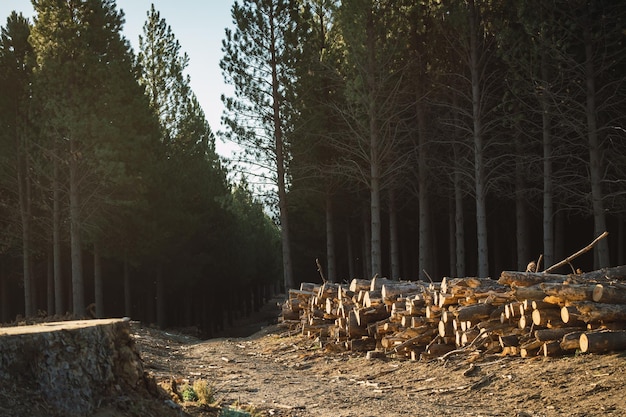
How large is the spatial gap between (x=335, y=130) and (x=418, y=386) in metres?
18.6

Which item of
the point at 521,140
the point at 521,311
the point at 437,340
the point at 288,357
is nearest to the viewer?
the point at 521,311

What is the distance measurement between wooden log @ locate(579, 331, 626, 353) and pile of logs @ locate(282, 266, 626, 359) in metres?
0.01

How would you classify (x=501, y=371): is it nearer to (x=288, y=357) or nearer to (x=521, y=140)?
(x=288, y=357)

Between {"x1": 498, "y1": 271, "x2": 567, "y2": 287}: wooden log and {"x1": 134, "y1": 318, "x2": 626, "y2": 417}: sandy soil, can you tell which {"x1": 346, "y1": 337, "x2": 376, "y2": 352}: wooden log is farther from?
{"x1": 498, "y1": 271, "x2": 567, "y2": 287}: wooden log

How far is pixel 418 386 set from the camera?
994 centimetres

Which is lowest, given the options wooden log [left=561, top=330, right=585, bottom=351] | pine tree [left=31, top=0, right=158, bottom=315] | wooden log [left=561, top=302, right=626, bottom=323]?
wooden log [left=561, top=330, right=585, bottom=351]

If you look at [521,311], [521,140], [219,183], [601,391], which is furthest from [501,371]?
[219,183]

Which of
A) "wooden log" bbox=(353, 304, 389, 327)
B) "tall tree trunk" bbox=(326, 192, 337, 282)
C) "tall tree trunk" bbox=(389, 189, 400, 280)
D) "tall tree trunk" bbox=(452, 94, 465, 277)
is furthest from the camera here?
"tall tree trunk" bbox=(326, 192, 337, 282)

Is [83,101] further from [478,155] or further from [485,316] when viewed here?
[485,316]

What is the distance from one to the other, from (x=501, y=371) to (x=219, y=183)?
107ft

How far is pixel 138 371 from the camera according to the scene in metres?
6.71

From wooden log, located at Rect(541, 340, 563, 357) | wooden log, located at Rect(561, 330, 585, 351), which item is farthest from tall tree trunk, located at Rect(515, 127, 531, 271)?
wooden log, located at Rect(561, 330, 585, 351)

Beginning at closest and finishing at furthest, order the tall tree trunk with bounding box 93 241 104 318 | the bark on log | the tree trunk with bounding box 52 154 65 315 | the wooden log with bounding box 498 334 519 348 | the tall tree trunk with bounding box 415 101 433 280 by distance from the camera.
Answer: the bark on log → the wooden log with bounding box 498 334 519 348 → the tall tree trunk with bounding box 415 101 433 280 → the tree trunk with bounding box 52 154 65 315 → the tall tree trunk with bounding box 93 241 104 318

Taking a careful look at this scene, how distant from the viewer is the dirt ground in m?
7.91
